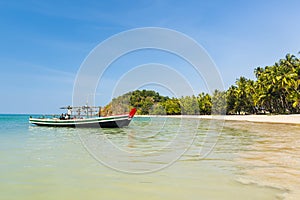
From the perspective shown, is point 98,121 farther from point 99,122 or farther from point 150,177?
point 150,177

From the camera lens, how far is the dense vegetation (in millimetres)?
50438

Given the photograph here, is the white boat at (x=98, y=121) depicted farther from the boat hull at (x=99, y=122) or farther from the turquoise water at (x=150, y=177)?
the turquoise water at (x=150, y=177)

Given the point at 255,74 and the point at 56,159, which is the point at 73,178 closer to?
the point at 56,159

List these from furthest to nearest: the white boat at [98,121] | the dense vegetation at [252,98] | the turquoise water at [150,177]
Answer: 1. the dense vegetation at [252,98]
2. the white boat at [98,121]
3. the turquoise water at [150,177]

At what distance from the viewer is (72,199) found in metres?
5.27

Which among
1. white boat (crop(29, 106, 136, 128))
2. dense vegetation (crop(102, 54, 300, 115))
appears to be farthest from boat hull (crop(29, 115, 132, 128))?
dense vegetation (crop(102, 54, 300, 115))

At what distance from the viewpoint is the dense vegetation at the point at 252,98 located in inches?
1986

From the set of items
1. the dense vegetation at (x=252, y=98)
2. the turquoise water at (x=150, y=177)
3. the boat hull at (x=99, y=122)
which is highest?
the dense vegetation at (x=252, y=98)

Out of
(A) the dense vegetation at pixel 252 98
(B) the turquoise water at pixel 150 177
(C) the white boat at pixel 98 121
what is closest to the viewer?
(B) the turquoise water at pixel 150 177

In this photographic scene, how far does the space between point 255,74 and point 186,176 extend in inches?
2555

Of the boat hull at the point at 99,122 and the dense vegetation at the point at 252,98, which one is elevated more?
the dense vegetation at the point at 252,98

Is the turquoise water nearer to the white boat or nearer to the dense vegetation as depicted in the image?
the white boat

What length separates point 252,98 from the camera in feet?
211

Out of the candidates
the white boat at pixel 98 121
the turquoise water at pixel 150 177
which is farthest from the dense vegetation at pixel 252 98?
the turquoise water at pixel 150 177
